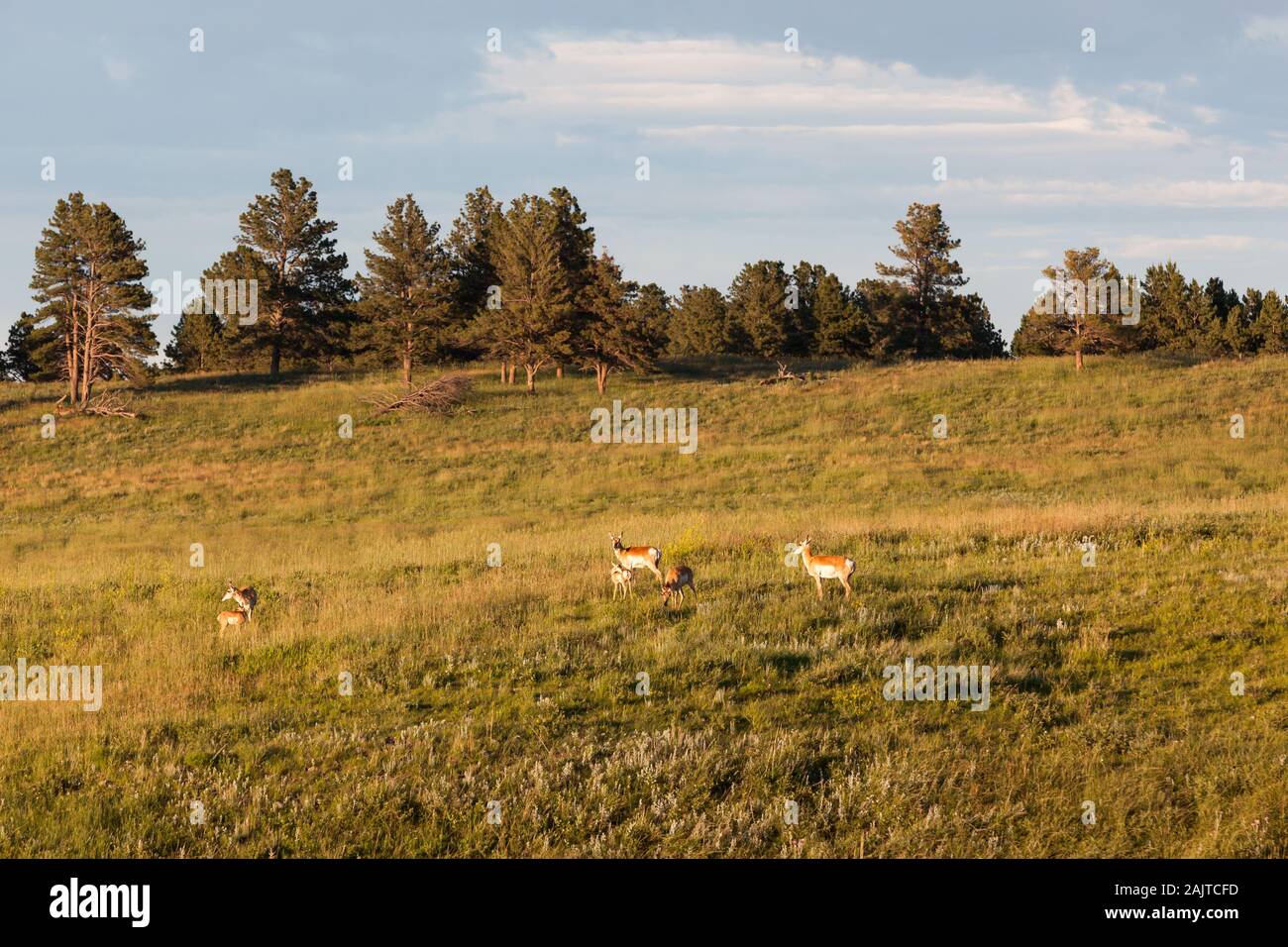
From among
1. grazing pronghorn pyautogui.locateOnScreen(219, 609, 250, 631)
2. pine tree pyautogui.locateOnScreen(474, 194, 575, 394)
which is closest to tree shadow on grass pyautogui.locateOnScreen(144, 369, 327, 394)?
pine tree pyautogui.locateOnScreen(474, 194, 575, 394)

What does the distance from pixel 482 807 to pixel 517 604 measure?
6700mm

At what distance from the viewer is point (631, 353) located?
65.2 meters

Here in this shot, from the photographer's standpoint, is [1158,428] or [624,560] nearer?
[624,560]

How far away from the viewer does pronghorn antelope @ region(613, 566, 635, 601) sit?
14695 millimetres

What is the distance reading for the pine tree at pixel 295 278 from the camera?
225 feet

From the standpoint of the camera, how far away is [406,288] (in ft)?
223

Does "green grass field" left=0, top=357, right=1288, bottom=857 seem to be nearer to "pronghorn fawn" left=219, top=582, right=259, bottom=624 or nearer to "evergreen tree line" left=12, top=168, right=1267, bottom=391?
"pronghorn fawn" left=219, top=582, right=259, bottom=624

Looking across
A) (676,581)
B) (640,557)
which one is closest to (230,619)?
(640,557)

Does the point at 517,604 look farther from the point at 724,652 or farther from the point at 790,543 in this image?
the point at 790,543

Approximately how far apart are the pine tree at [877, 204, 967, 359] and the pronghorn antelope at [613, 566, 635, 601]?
7526 cm

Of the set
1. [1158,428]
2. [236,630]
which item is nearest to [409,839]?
[236,630]

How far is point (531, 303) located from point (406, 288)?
1005cm

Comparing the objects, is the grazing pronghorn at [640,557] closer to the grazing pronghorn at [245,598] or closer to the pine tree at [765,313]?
the grazing pronghorn at [245,598]
